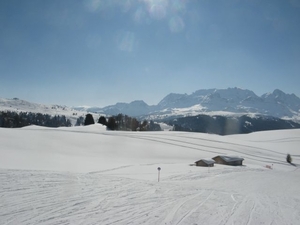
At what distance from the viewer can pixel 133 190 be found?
44.4ft

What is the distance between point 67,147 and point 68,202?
36.6m

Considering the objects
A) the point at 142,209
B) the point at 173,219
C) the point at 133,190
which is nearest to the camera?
the point at 173,219

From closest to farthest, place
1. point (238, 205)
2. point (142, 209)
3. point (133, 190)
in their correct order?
point (142, 209)
point (238, 205)
point (133, 190)

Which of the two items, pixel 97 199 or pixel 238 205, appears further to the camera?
pixel 238 205

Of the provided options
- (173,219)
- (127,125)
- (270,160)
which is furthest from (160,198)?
(127,125)

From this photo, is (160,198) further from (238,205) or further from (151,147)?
(151,147)

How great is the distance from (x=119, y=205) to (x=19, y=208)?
14.2 ft

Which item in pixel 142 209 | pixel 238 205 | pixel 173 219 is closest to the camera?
pixel 173 219

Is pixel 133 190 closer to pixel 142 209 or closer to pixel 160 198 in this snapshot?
pixel 160 198

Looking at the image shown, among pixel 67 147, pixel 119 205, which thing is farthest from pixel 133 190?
pixel 67 147

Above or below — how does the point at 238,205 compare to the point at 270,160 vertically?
above

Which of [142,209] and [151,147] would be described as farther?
[151,147]

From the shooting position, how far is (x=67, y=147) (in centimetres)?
4431

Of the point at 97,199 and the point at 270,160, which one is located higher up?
the point at 97,199
